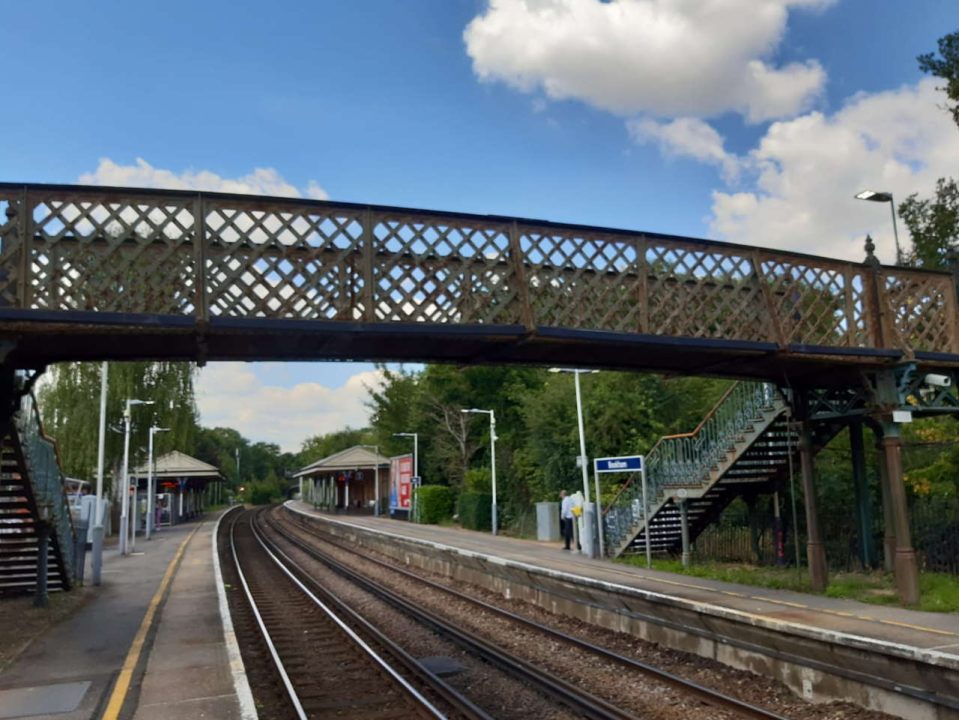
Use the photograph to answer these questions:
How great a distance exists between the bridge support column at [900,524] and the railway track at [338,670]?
298 inches

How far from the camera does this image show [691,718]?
28.2 feet

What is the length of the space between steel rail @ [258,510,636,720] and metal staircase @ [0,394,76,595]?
7.01 metres

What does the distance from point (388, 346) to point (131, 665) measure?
17.8 feet

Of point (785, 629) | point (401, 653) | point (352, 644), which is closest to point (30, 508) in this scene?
point (352, 644)

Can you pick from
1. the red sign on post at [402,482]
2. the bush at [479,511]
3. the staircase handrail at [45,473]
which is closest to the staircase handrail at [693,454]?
the staircase handrail at [45,473]

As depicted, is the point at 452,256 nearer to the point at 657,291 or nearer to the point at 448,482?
the point at 657,291

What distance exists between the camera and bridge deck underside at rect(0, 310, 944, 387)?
9.77 meters

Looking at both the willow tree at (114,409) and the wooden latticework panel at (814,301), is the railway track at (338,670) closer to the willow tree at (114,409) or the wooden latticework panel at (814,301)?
the wooden latticework panel at (814,301)

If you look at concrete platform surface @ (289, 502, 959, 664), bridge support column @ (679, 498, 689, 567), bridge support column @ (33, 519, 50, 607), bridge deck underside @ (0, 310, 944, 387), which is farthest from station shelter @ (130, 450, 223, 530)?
bridge deck underside @ (0, 310, 944, 387)

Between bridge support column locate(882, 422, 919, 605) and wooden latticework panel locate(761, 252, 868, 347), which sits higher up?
wooden latticework panel locate(761, 252, 868, 347)

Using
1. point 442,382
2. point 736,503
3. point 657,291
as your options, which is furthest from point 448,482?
point 657,291

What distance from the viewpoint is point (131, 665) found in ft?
34.6

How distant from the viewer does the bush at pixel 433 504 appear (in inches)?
1740

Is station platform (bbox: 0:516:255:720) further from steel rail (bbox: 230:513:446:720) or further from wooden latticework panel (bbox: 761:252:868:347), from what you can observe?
wooden latticework panel (bbox: 761:252:868:347)
